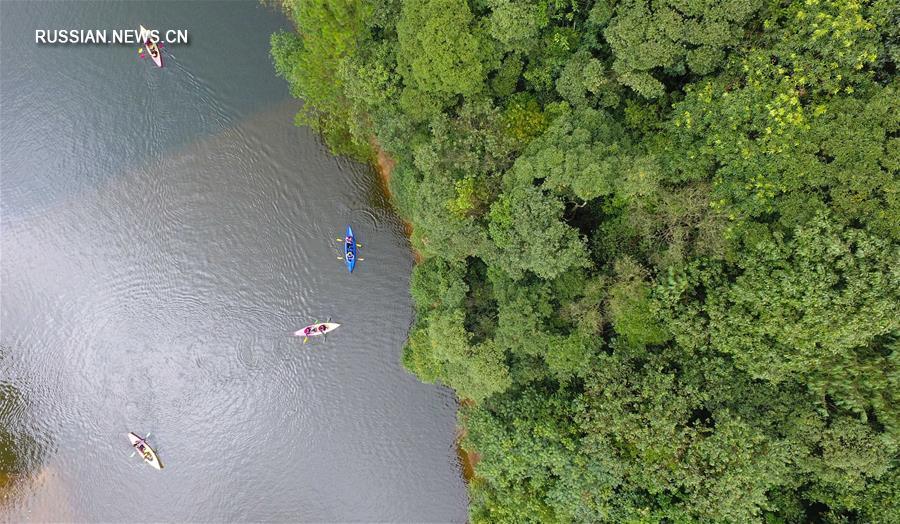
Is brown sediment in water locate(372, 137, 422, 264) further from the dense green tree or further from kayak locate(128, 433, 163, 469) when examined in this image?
kayak locate(128, 433, 163, 469)

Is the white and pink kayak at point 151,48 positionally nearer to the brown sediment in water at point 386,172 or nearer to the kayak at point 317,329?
the brown sediment in water at point 386,172

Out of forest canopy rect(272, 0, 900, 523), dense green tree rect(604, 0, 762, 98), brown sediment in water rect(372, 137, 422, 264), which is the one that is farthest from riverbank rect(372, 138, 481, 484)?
dense green tree rect(604, 0, 762, 98)

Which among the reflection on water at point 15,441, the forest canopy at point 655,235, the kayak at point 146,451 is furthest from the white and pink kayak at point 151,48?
the kayak at point 146,451

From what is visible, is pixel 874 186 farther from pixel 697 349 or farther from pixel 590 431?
pixel 590 431

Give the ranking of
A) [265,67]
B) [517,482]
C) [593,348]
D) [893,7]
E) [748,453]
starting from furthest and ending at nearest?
[265,67]
[517,482]
[593,348]
[748,453]
[893,7]

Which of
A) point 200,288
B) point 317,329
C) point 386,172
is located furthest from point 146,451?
point 386,172

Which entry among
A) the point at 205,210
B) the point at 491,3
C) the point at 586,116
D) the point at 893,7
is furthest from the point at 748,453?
the point at 205,210
